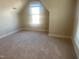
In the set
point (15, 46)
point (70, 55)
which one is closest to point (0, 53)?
point (15, 46)

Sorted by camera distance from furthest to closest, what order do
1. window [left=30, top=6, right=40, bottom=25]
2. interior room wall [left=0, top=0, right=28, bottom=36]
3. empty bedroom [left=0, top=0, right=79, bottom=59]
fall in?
window [left=30, top=6, right=40, bottom=25] < interior room wall [left=0, top=0, right=28, bottom=36] < empty bedroom [left=0, top=0, right=79, bottom=59]

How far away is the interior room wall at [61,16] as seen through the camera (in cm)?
397

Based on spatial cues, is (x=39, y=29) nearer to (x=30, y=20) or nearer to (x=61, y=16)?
(x=30, y=20)

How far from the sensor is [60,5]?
4023 millimetres

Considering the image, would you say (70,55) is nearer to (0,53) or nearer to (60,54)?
(60,54)

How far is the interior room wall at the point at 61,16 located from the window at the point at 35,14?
1115 millimetres

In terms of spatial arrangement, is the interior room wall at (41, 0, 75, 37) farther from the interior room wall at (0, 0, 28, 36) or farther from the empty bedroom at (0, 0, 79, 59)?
the interior room wall at (0, 0, 28, 36)

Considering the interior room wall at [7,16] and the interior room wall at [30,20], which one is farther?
the interior room wall at [30,20]

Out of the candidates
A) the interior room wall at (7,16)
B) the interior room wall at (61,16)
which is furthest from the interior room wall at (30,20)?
the interior room wall at (61,16)

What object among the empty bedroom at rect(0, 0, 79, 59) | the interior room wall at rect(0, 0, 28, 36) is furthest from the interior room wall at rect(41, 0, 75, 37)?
the interior room wall at rect(0, 0, 28, 36)

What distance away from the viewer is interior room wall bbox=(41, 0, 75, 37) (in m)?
3.97

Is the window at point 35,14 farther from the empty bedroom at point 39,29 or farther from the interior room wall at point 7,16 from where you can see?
the interior room wall at point 7,16

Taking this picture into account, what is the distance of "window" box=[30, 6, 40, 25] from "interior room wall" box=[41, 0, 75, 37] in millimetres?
1115

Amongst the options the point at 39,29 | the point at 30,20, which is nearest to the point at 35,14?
the point at 30,20
